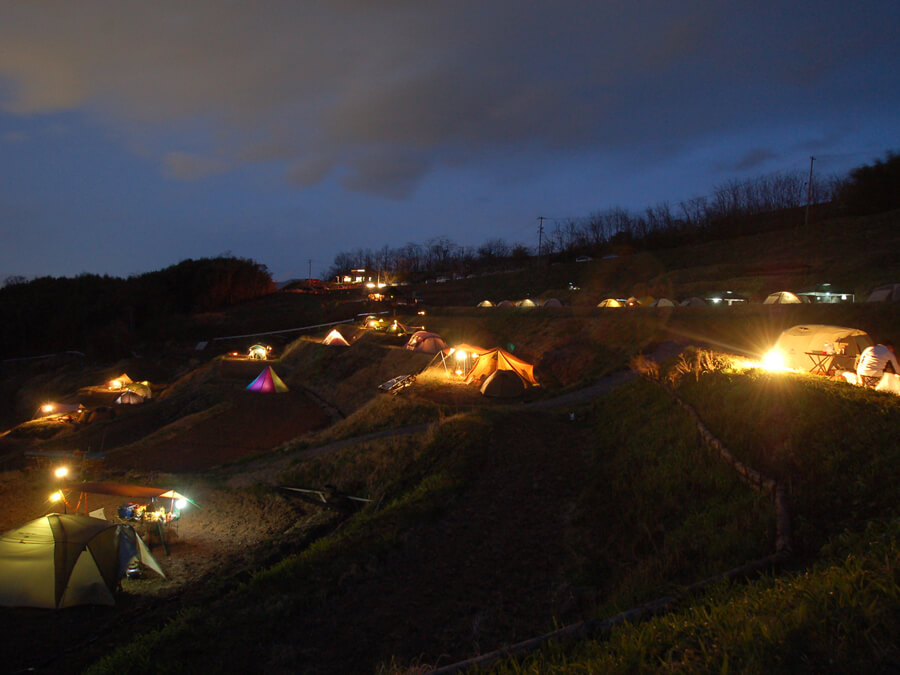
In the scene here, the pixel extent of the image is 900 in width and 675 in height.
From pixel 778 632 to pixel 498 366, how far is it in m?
21.0

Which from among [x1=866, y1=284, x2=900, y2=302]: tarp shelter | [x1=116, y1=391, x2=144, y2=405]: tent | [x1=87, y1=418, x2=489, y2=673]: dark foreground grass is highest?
[x1=866, y1=284, x2=900, y2=302]: tarp shelter

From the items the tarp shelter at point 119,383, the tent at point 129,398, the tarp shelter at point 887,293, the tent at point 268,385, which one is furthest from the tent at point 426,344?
the tarp shelter at point 119,383

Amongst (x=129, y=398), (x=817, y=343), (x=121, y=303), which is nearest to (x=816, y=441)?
(x=817, y=343)

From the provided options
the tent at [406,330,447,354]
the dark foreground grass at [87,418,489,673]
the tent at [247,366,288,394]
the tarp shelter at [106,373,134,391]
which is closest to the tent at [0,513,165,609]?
the dark foreground grass at [87,418,489,673]

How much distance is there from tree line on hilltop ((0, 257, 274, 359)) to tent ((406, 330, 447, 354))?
180 ft

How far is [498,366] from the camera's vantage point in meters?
24.7

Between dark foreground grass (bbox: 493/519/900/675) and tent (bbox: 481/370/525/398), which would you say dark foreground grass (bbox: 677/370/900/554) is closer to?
dark foreground grass (bbox: 493/519/900/675)

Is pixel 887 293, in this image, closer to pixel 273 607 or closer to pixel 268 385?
pixel 273 607

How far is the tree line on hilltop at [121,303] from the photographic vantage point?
8194 centimetres

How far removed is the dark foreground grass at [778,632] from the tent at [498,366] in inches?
753

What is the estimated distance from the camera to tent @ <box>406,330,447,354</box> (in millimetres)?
32531

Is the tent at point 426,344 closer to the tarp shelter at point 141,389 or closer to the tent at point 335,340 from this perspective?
the tent at point 335,340

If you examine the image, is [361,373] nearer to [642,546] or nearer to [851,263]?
[642,546]

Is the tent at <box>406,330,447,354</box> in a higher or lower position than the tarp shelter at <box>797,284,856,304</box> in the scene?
lower
